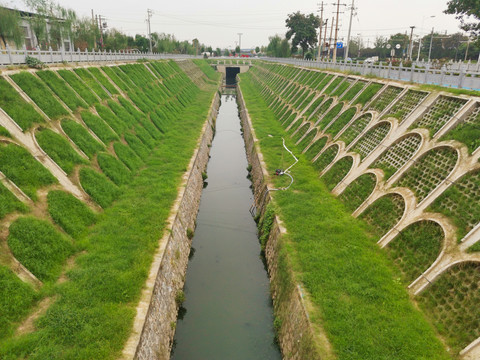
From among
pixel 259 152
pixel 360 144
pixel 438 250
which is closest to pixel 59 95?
pixel 259 152

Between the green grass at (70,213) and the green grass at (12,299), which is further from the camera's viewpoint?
the green grass at (70,213)

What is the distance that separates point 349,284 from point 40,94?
19526 mm

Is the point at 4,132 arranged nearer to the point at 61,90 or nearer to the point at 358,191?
the point at 61,90

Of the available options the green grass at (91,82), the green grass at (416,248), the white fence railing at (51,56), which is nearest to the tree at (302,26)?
the white fence railing at (51,56)

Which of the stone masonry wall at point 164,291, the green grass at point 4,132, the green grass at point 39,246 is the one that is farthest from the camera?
the green grass at point 4,132

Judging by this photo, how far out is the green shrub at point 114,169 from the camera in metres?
19.1

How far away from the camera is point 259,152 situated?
91.0ft

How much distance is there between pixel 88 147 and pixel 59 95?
4.53 m

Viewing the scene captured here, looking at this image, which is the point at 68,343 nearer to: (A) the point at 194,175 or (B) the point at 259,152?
(A) the point at 194,175

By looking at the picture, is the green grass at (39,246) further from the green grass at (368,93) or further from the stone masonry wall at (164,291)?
the green grass at (368,93)

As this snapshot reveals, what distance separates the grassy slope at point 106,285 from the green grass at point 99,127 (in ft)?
13.6

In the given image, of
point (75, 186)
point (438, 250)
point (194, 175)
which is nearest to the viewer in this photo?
point (438, 250)

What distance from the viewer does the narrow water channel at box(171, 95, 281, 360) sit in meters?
12.4

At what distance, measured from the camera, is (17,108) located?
16266 millimetres
